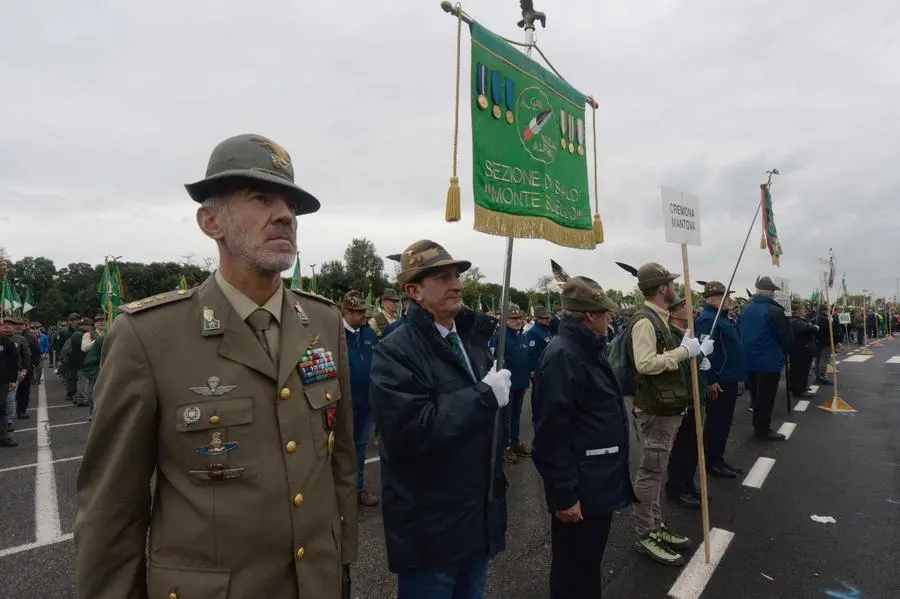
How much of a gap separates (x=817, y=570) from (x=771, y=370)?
169 inches

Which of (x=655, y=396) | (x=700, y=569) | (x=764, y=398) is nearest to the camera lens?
(x=700, y=569)

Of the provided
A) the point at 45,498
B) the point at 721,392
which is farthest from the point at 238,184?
the point at 721,392

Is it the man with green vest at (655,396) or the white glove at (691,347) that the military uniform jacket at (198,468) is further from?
the white glove at (691,347)

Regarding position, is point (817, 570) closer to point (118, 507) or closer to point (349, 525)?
point (349, 525)

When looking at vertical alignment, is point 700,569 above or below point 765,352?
below

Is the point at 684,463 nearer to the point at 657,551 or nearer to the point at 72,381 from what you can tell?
the point at 657,551

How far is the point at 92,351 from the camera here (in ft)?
31.9

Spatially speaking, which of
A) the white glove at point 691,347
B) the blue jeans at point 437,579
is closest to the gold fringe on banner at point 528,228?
the white glove at point 691,347

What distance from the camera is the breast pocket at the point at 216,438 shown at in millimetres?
1455

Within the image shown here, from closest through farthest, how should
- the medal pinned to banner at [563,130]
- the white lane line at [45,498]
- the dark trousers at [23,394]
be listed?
1. the medal pinned to banner at [563,130]
2. the white lane line at [45,498]
3. the dark trousers at [23,394]

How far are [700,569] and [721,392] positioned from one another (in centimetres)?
279

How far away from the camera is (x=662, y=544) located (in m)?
3.83

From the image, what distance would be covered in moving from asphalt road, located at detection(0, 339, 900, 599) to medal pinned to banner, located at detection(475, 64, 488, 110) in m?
3.09

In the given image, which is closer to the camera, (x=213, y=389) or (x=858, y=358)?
(x=213, y=389)
